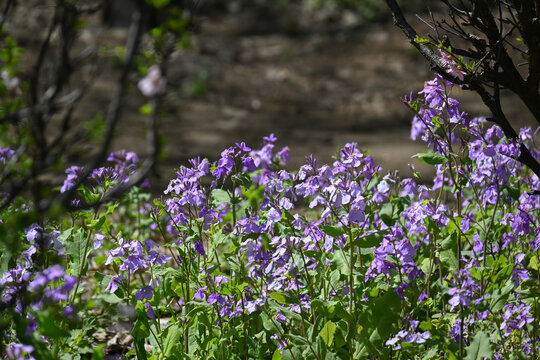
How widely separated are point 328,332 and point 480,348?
503 millimetres

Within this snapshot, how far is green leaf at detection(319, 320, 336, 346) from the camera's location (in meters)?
2.43

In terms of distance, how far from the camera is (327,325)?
2.43 metres

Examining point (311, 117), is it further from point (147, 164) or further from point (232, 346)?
point (147, 164)

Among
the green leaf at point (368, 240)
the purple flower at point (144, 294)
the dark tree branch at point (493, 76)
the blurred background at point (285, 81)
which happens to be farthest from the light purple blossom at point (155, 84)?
the blurred background at point (285, 81)

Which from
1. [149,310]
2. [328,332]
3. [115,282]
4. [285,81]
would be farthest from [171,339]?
[285,81]

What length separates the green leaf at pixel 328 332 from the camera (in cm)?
Answer: 243

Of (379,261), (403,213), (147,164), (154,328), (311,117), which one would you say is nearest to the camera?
(147,164)

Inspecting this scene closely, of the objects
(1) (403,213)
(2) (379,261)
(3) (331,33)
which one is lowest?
(2) (379,261)

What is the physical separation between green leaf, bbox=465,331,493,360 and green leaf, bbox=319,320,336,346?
0.45 meters

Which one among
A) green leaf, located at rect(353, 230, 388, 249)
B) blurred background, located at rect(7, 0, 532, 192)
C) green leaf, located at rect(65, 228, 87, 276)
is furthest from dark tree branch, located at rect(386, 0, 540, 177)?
blurred background, located at rect(7, 0, 532, 192)

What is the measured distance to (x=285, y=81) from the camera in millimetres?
10633

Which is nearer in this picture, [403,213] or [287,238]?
[287,238]

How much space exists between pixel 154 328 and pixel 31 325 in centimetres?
92

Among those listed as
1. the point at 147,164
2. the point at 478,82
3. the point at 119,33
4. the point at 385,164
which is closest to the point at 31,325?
the point at 147,164
